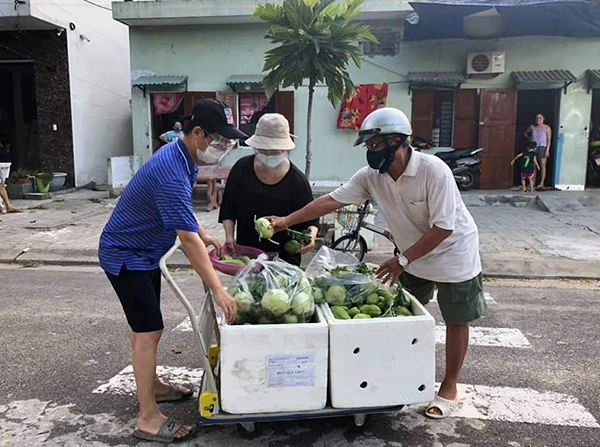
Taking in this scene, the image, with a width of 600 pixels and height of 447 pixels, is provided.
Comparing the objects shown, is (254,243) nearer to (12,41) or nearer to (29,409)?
(29,409)

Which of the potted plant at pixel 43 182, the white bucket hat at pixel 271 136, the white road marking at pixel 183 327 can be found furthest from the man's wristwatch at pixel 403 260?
the potted plant at pixel 43 182

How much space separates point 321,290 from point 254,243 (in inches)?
38.1

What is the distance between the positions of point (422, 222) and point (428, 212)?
0.09 metres

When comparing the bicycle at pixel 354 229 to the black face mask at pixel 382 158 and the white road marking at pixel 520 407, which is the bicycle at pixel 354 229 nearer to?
the white road marking at pixel 520 407

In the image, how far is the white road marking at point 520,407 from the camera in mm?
3277

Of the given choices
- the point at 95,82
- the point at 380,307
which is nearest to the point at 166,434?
the point at 380,307

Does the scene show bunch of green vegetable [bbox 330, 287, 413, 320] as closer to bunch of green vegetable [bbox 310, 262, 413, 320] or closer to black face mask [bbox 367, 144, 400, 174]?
bunch of green vegetable [bbox 310, 262, 413, 320]

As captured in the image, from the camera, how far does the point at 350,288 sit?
309 cm

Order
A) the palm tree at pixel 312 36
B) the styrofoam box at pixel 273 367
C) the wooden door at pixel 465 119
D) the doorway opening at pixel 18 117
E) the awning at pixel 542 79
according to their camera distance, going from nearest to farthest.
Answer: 1. the styrofoam box at pixel 273 367
2. the palm tree at pixel 312 36
3. the awning at pixel 542 79
4. the wooden door at pixel 465 119
5. the doorway opening at pixel 18 117

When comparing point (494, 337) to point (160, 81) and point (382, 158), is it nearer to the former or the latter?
point (382, 158)

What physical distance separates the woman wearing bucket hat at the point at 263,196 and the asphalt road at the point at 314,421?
3.71ft

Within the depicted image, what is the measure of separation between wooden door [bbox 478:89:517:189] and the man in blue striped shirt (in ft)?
38.2

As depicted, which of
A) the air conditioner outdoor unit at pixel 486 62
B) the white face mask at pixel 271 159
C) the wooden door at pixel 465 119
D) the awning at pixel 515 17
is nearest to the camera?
the white face mask at pixel 271 159

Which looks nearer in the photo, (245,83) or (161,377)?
(161,377)
